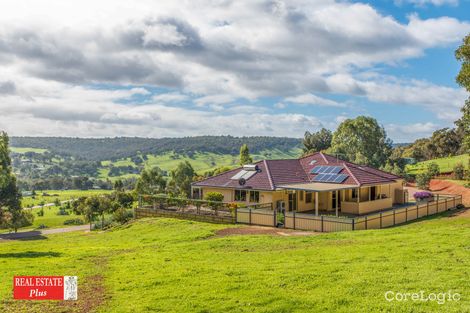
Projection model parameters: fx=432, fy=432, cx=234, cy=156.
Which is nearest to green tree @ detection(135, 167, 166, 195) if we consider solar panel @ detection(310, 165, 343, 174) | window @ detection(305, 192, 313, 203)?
solar panel @ detection(310, 165, 343, 174)

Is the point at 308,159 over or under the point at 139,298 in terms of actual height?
over

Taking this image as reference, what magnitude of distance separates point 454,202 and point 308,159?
47.3ft

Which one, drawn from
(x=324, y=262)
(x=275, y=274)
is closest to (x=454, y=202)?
(x=324, y=262)

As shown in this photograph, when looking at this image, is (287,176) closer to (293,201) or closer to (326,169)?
(293,201)

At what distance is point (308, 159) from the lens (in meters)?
45.9

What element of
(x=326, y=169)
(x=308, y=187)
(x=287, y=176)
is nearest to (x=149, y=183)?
(x=287, y=176)

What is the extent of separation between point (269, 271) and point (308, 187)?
1982cm

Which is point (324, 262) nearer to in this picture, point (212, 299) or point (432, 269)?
point (432, 269)

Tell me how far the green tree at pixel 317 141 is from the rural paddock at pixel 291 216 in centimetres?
5921

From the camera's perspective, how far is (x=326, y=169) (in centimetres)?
4088

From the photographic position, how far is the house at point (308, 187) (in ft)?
118

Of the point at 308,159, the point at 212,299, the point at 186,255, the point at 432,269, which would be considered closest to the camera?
the point at 212,299

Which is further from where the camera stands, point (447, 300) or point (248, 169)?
point (248, 169)

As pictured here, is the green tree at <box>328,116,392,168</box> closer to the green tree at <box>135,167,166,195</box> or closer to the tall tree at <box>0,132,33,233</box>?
the green tree at <box>135,167,166,195</box>
